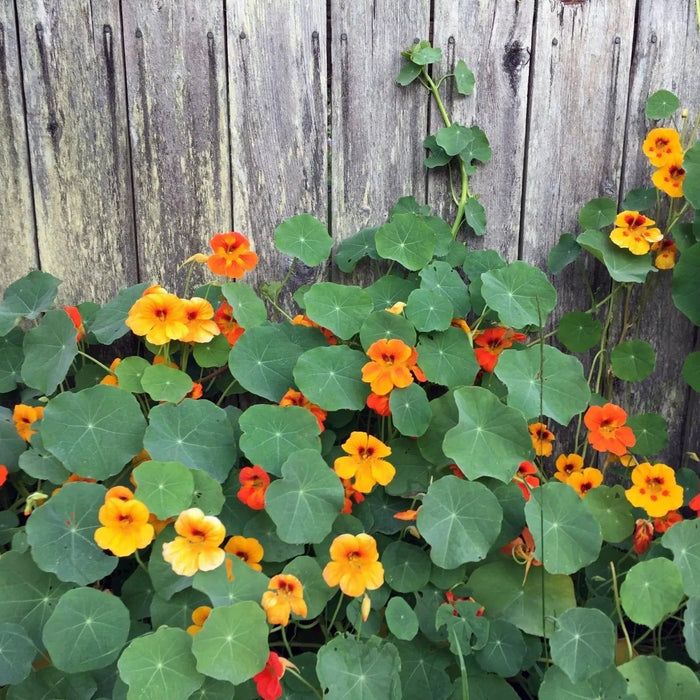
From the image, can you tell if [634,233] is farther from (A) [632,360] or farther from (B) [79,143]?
(B) [79,143]

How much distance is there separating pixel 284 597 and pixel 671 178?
1514 mm

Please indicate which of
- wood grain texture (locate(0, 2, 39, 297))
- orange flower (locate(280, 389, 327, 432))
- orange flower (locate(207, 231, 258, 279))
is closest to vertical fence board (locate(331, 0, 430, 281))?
orange flower (locate(207, 231, 258, 279))

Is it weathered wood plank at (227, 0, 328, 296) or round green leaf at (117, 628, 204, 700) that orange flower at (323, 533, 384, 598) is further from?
weathered wood plank at (227, 0, 328, 296)

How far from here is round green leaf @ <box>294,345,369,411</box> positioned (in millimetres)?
1726

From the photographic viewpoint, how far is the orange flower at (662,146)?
1.89 metres

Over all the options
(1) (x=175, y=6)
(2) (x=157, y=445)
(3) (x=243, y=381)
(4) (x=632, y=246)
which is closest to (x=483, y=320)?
(4) (x=632, y=246)

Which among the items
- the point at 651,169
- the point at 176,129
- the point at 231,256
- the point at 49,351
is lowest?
the point at 49,351

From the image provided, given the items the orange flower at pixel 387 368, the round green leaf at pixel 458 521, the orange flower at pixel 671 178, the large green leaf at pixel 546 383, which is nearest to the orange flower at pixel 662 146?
the orange flower at pixel 671 178

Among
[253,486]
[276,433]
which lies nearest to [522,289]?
[276,433]

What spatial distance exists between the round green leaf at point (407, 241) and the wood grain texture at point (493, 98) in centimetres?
16

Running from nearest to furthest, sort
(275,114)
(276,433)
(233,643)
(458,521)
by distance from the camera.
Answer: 1. (233,643)
2. (458,521)
3. (276,433)
4. (275,114)

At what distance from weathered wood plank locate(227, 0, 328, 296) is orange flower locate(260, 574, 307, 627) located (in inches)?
36.9

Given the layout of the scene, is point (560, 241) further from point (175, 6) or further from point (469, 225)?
point (175, 6)

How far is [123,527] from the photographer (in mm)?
1463
